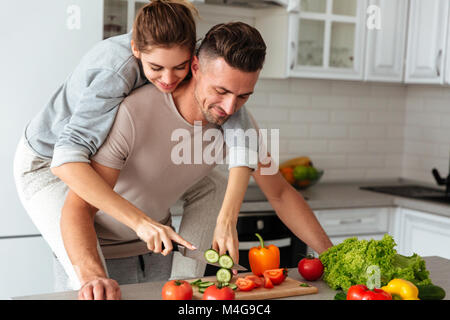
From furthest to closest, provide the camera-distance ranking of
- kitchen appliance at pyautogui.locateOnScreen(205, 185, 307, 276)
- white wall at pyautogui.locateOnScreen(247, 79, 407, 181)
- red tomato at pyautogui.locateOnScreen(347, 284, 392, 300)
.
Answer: white wall at pyautogui.locateOnScreen(247, 79, 407, 181) < kitchen appliance at pyautogui.locateOnScreen(205, 185, 307, 276) < red tomato at pyautogui.locateOnScreen(347, 284, 392, 300)

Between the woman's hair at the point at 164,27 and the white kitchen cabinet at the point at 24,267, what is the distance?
134 cm

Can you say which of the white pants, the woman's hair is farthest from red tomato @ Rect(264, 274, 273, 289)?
the woman's hair

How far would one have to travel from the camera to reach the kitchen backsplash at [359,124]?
4.02 meters

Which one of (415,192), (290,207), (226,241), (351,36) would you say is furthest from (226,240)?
(415,192)

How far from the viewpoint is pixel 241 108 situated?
217 cm

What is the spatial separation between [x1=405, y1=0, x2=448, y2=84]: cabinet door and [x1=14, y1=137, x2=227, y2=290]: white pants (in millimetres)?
1927

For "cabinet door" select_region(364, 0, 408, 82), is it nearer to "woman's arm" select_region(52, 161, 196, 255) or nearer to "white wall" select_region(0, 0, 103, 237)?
"white wall" select_region(0, 0, 103, 237)

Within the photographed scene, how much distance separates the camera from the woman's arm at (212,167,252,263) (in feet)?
6.16

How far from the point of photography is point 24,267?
2861mm

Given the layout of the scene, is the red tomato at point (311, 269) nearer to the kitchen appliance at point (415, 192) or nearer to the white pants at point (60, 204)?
the white pants at point (60, 204)

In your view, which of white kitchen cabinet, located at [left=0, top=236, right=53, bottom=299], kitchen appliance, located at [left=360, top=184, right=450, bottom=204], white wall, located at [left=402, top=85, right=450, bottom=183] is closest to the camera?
white kitchen cabinet, located at [left=0, top=236, right=53, bottom=299]

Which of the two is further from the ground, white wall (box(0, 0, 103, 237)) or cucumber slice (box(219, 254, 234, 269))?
white wall (box(0, 0, 103, 237))
